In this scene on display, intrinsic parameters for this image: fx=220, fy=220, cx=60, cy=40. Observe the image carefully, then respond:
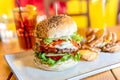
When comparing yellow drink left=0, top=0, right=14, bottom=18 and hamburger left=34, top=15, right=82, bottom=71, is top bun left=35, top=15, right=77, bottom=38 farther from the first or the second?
yellow drink left=0, top=0, right=14, bottom=18

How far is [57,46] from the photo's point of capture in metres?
1.13

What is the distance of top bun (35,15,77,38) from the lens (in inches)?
44.5

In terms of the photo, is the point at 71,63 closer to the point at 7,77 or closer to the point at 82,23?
the point at 7,77

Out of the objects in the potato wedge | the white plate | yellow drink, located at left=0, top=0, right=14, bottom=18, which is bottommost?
the white plate

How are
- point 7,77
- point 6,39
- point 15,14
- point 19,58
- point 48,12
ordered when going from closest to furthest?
point 7,77, point 19,58, point 15,14, point 6,39, point 48,12

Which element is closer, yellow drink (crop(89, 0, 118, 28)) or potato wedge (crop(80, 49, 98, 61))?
potato wedge (crop(80, 49, 98, 61))

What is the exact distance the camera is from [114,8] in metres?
3.58

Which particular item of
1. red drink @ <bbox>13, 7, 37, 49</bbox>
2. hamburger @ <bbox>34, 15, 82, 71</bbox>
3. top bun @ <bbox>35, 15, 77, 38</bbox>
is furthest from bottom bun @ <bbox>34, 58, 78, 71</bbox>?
red drink @ <bbox>13, 7, 37, 49</bbox>

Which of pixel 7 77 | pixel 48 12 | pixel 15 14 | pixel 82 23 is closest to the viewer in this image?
pixel 7 77

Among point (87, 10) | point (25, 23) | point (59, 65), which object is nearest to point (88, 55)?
point (59, 65)

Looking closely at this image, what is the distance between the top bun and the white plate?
18cm

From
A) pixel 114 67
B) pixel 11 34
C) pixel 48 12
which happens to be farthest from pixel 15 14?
pixel 48 12

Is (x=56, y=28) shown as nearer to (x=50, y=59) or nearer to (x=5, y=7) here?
(x=50, y=59)

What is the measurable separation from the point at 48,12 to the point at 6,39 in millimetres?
1649
